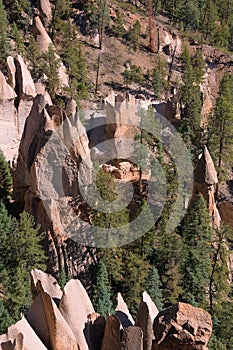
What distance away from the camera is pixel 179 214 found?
105 feet

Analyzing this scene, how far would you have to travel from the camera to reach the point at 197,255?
2917 centimetres

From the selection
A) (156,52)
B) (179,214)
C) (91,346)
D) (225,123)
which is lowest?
(91,346)

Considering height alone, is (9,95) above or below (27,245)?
above

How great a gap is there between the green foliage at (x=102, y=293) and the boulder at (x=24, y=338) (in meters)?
10.1

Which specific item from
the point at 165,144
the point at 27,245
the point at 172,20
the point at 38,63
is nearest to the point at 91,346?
the point at 27,245

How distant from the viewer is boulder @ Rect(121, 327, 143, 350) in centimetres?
1370

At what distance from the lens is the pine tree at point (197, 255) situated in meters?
29.2

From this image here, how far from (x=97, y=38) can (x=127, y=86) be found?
35.9 ft

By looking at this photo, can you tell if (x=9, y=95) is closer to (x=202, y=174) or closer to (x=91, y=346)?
(x=202, y=174)

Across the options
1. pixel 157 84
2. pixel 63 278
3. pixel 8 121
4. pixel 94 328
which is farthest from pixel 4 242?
pixel 157 84

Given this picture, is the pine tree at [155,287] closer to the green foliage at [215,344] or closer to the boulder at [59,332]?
the green foliage at [215,344]

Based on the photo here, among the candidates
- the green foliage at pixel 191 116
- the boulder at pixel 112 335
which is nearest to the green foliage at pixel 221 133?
the green foliage at pixel 191 116

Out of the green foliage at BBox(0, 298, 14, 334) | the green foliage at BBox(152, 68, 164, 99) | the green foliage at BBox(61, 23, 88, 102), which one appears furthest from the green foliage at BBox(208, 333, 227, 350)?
the green foliage at BBox(152, 68, 164, 99)

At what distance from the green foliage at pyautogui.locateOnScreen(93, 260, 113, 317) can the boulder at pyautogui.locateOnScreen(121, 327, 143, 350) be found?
33.3ft
